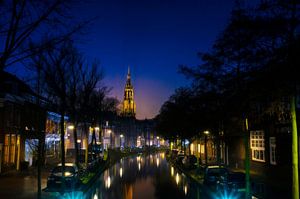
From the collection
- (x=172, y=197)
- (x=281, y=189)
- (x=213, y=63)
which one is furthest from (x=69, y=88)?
(x=281, y=189)

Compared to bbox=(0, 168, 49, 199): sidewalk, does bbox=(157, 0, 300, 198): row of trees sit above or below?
above

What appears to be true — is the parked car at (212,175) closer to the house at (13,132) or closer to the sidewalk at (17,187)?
the sidewalk at (17,187)

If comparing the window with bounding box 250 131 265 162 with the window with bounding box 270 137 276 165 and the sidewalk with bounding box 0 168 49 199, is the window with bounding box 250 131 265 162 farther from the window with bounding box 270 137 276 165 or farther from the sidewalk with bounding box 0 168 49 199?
the sidewalk with bounding box 0 168 49 199

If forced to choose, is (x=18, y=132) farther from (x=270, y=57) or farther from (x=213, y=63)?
(x=270, y=57)

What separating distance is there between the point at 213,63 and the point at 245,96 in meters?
3.10

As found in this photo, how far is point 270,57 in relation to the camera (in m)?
13.2

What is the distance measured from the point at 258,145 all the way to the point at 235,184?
1568cm

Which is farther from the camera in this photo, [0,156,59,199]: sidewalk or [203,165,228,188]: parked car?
[203,165,228,188]: parked car

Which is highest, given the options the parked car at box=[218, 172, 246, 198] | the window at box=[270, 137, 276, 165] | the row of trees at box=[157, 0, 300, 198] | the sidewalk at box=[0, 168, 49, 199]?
the row of trees at box=[157, 0, 300, 198]

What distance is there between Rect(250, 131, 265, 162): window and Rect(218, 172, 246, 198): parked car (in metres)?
13.5

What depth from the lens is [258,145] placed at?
122 ft

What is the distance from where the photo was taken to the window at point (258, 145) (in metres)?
35.8

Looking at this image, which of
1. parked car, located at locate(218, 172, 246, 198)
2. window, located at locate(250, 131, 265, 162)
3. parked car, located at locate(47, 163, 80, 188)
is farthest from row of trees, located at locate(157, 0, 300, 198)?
window, located at locate(250, 131, 265, 162)

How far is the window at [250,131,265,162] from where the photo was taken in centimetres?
3584
